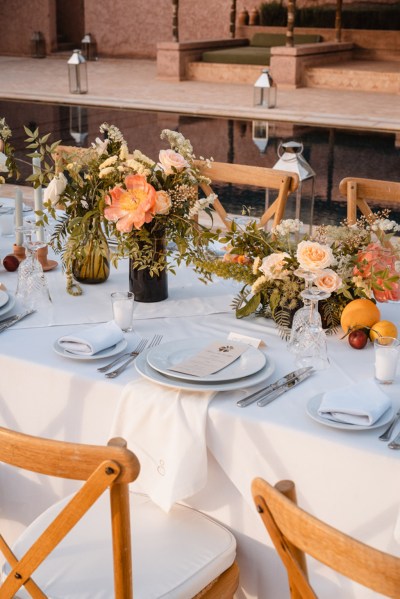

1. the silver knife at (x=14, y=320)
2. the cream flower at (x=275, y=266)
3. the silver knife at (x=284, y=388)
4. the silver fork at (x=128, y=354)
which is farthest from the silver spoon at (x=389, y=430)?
the silver knife at (x=14, y=320)

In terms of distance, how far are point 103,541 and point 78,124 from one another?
10.5 m

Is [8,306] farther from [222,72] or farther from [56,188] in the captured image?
[222,72]

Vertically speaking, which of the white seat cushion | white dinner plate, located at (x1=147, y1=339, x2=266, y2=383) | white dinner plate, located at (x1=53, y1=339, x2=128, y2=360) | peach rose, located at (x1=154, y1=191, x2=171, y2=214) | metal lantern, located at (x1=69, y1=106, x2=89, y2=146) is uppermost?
peach rose, located at (x1=154, y1=191, x2=171, y2=214)

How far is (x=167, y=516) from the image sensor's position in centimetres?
215

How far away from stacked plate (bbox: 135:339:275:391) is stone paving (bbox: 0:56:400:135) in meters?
9.50

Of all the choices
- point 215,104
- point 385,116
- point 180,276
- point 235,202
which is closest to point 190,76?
point 215,104

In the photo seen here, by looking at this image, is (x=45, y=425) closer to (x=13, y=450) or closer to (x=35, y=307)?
(x=35, y=307)

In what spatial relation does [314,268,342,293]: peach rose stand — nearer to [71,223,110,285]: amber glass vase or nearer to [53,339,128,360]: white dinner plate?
[53,339,128,360]: white dinner plate

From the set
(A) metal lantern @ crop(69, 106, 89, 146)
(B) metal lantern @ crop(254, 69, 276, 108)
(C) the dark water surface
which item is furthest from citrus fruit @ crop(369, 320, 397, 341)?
(B) metal lantern @ crop(254, 69, 276, 108)

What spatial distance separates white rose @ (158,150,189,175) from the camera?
104 inches

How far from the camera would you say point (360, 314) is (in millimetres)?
2535

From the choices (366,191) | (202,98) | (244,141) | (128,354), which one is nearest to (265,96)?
(202,98)

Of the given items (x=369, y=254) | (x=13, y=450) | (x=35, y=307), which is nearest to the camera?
(x=13, y=450)

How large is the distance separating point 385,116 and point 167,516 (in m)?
10.7
